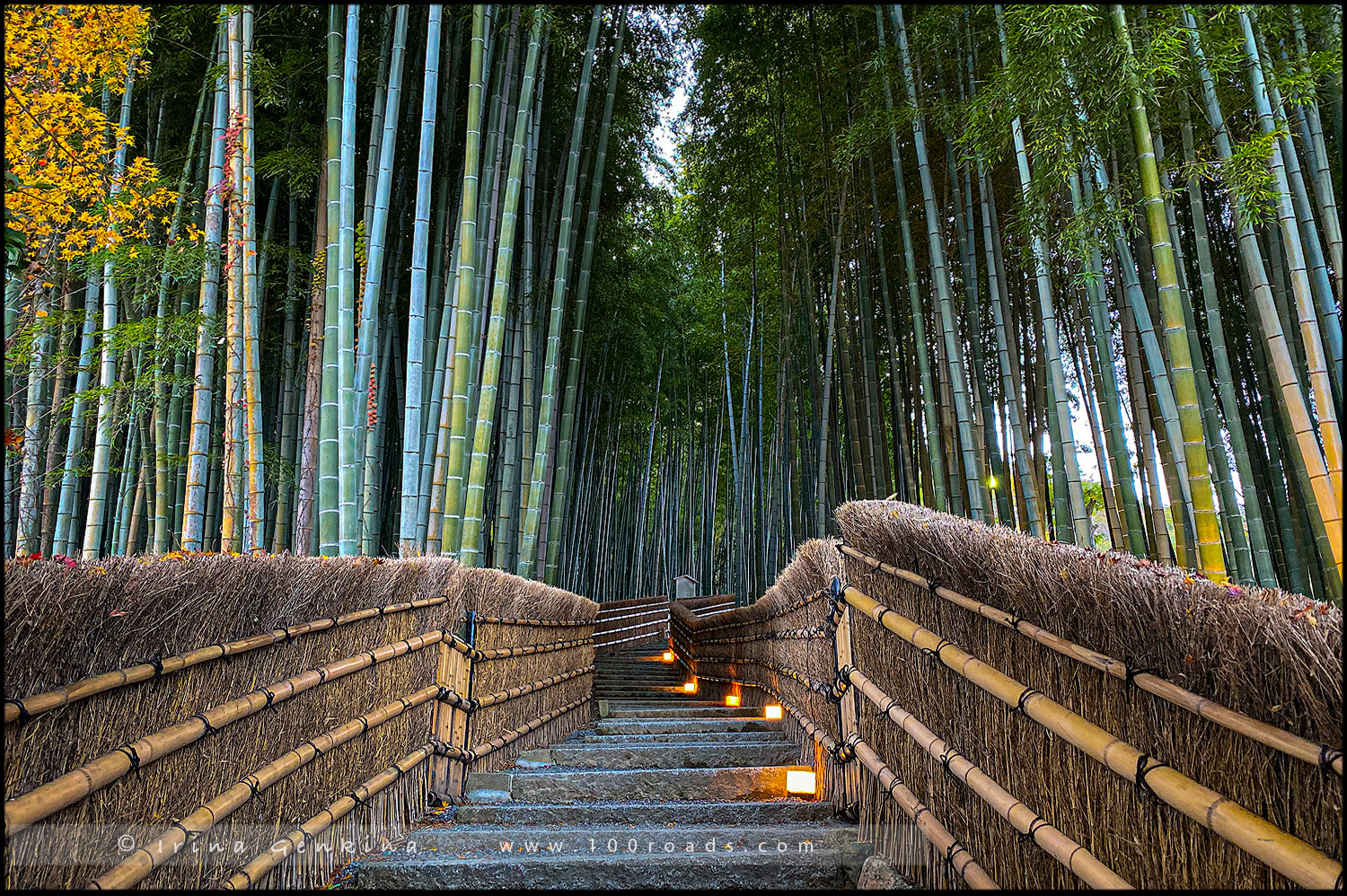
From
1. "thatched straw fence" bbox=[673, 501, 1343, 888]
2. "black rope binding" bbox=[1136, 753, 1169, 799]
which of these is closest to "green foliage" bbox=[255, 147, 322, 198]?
"thatched straw fence" bbox=[673, 501, 1343, 888]

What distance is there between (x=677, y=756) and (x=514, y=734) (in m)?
0.72

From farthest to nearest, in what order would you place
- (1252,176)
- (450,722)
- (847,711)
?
1. (1252,176)
2. (450,722)
3. (847,711)

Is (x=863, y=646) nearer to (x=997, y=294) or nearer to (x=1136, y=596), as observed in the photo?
(x=1136, y=596)

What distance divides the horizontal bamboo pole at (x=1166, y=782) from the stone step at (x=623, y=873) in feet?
1.87

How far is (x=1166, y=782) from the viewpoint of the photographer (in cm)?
116

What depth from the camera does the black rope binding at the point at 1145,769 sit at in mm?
1185

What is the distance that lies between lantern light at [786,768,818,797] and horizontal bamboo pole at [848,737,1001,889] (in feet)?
1.06

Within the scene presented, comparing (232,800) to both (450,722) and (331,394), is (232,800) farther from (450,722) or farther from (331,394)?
(331,394)

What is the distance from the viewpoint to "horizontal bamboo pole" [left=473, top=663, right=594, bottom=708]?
3031mm

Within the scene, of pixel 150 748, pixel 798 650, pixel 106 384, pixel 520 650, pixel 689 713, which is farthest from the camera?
pixel 106 384

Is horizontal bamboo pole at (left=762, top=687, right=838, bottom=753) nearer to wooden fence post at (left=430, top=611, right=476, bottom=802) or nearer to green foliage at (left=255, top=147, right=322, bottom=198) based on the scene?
wooden fence post at (left=430, top=611, right=476, bottom=802)

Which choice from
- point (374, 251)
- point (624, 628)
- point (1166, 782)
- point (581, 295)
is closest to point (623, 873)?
point (1166, 782)

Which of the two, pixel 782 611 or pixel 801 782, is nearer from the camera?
pixel 801 782

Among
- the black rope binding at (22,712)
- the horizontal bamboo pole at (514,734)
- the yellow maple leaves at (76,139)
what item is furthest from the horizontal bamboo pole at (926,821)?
the yellow maple leaves at (76,139)
